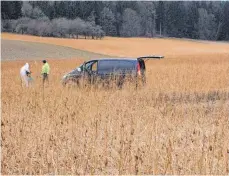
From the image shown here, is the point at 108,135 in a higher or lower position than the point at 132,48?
lower

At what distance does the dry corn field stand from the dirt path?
4629 cm

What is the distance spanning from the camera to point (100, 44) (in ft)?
248

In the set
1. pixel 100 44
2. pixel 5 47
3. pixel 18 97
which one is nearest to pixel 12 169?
pixel 18 97

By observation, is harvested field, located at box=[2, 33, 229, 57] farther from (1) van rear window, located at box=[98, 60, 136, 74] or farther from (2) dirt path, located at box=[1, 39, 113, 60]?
(1) van rear window, located at box=[98, 60, 136, 74]

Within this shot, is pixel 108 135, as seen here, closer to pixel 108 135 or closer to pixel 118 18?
pixel 108 135

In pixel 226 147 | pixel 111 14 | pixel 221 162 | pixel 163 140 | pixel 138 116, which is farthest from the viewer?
pixel 111 14

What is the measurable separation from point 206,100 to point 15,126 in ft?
16.0

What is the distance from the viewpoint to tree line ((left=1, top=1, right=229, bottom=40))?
3504 inches

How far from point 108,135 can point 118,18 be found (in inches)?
3802

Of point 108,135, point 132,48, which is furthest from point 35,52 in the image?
point 108,135

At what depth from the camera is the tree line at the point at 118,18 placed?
89.0m

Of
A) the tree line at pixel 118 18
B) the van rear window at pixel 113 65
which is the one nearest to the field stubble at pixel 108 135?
the van rear window at pixel 113 65

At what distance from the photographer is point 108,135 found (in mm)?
5348

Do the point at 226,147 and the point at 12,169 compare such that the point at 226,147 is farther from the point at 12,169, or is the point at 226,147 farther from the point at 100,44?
the point at 100,44
